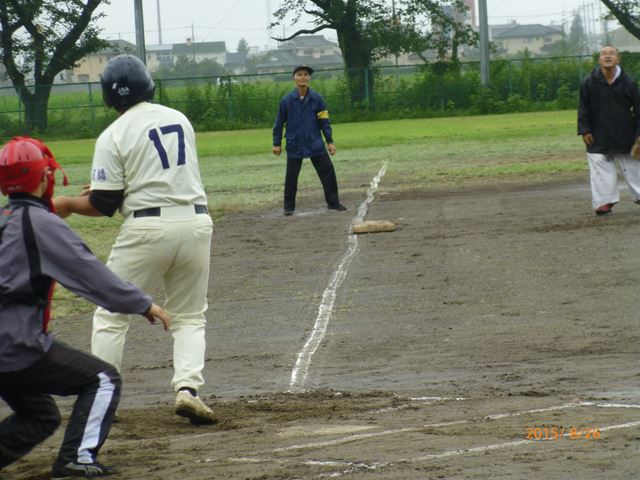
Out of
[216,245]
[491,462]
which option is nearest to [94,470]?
[491,462]

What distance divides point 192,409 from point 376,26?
51759mm

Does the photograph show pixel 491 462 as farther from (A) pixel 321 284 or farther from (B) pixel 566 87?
(B) pixel 566 87

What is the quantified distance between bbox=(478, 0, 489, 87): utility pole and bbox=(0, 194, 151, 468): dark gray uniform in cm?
4226

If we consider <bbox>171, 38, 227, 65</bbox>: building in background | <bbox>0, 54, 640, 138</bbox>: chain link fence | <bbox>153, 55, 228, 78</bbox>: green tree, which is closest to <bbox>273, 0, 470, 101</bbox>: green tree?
<bbox>0, 54, 640, 138</bbox>: chain link fence

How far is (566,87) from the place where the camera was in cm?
5038

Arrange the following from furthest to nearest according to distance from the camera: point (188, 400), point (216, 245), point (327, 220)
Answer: point (327, 220) → point (216, 245) → point (188, 400)

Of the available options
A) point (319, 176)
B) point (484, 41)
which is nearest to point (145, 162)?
point (319, 176)

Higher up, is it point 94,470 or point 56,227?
point 56,227

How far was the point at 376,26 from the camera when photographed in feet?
187

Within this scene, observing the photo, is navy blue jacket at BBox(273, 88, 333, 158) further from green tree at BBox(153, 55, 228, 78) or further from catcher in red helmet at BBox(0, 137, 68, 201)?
green tree at BBox(153, 55, 228, 78)

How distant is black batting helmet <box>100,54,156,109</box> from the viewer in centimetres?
672

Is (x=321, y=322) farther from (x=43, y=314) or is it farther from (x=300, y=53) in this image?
(x=300, y=53)

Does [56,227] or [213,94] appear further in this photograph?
[213,94]

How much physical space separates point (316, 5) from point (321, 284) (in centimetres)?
4778
